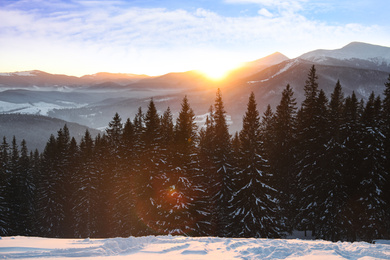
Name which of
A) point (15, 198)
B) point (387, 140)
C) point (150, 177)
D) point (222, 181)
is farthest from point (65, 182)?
point (387, 140)

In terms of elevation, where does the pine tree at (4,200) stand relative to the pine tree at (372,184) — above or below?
below

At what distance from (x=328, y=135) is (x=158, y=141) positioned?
18.2 metres

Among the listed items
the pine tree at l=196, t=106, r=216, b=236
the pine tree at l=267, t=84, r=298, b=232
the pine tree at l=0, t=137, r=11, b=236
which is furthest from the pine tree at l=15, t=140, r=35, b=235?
the pine tree at l=267, t=84, r=298, b=232

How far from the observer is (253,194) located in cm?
2794

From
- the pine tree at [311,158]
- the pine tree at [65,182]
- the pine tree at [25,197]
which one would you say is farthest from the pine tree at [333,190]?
the pine tree at [25,197]

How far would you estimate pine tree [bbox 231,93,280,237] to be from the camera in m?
27.4

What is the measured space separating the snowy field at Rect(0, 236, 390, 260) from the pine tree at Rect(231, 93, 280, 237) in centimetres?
1510

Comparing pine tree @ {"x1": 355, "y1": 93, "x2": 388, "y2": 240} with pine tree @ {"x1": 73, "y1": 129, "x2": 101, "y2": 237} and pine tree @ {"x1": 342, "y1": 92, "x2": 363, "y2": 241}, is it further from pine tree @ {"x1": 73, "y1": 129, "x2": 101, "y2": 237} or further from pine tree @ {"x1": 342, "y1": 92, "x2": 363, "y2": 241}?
pine tree @ {"x1": 73, "y1": 129, "x2": 101, "y2": 237}

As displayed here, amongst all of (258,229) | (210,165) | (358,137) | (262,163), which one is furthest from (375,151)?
(210,165)

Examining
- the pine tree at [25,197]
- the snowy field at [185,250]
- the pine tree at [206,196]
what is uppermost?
the snowy field at [185,250]

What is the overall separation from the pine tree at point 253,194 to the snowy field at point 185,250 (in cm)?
1510

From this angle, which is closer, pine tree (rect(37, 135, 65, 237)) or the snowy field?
the snowy field

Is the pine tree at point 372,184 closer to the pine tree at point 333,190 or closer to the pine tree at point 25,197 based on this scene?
the pine tree at point 333,190

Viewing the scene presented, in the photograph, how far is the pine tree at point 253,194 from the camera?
27359 mm
